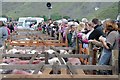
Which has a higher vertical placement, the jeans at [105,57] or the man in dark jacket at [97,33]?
the man in dark jacket at [97,33]

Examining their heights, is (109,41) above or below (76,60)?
above

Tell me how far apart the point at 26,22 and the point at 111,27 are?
148ft

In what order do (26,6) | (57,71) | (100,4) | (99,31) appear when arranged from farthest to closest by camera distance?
(26,6) < (100,4) < (99,31) < (57,71)

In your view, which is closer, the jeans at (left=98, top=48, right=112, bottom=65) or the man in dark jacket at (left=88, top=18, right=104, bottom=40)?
the jeans at (left=98, top=48, right=112, bottom=65)

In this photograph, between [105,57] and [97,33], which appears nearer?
[105,57]

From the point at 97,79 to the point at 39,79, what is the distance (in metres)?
0.87

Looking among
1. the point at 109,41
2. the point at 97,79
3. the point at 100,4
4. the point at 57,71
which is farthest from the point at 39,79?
the point at 100,4

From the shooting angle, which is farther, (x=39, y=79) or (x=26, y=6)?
(x=26, y=6)

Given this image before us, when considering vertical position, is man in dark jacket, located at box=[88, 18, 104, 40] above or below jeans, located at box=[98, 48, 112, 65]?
above

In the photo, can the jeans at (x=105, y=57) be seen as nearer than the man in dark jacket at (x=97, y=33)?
Yes

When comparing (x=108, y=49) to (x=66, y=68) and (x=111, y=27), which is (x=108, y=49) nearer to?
(x=111, y=27)

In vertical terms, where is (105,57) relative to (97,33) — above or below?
below

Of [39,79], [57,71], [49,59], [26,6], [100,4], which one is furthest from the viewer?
[26,6]

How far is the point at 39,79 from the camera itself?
5.81 meters
